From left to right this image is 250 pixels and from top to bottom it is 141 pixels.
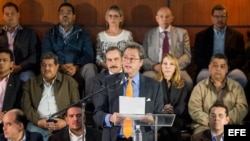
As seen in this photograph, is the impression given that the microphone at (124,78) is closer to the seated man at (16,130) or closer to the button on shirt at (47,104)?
the seated man at (16,130)

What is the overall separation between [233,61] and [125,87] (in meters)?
2.34

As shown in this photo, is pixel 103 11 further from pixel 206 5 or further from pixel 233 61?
pixel 233 61

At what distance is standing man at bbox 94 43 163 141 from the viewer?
183 inches

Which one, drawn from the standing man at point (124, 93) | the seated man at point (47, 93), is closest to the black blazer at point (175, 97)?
the seated man at point (47, 93)

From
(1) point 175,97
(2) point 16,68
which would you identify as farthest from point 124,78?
(2) point 16,68

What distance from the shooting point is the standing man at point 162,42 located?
22.3 ft

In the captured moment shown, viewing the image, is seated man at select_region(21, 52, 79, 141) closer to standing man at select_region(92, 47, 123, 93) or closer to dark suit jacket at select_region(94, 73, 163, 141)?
standing man at select_region(92, 47, 123, 93)

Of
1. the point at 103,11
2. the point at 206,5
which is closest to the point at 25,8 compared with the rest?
the point at 103,11

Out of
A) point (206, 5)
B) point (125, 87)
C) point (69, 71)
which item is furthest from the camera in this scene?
point (206, 5)

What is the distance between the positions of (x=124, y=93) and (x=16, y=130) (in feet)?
3.80

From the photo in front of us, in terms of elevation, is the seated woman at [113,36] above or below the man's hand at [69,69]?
above

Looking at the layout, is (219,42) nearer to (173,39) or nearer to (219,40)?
(219,40)

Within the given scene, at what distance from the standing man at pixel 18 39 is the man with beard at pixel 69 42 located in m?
0.14

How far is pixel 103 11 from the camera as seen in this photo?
7.60m
